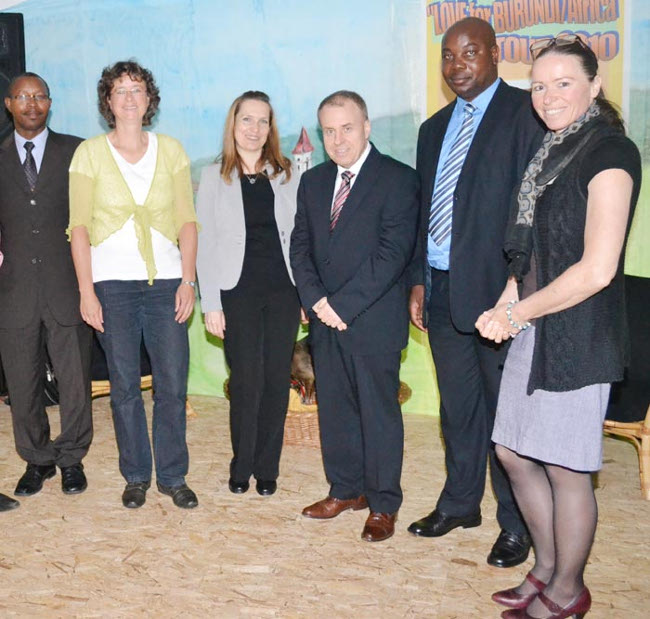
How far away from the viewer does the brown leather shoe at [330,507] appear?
344 cm

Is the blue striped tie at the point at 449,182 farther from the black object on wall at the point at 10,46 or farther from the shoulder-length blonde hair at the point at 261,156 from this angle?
the black object on wall at the point at 10,46

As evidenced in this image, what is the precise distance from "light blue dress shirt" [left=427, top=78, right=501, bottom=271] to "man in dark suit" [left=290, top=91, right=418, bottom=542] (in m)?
0.09

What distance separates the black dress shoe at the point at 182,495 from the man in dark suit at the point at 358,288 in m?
0.63

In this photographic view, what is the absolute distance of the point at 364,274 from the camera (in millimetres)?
3061

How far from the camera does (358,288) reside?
3066mm

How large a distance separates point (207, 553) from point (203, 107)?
2800mm

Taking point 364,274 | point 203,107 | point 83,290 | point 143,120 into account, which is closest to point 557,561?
point 364,274

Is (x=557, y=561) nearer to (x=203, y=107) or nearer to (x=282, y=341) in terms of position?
(x=282, y=341)

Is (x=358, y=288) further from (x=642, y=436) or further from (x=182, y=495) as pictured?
(x=642, y=436)

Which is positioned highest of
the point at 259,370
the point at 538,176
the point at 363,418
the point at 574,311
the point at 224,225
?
the point at 538,176

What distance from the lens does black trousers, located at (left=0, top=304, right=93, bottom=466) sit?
3.63 meters

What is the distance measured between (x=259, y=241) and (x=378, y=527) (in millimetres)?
1202

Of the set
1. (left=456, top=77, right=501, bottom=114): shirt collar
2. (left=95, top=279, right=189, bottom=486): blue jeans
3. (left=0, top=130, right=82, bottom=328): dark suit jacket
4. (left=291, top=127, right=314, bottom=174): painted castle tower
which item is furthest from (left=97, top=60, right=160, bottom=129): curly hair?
(left=291, top=127, right=314, bottom=174): painted castle tower

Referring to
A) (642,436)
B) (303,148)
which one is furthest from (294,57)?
(642,436)
